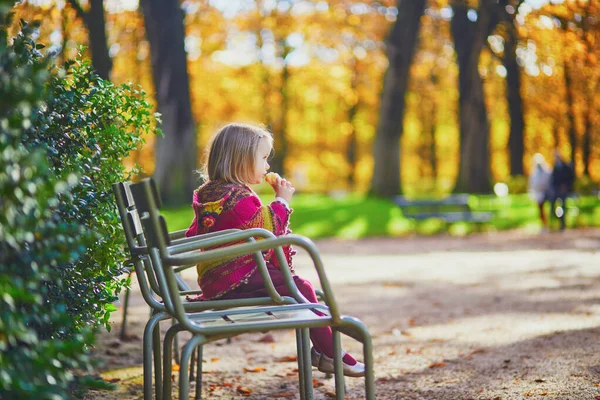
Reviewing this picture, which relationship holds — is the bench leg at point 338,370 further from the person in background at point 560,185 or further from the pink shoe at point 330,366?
the person in background at point 560,185

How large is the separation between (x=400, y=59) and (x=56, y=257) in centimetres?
1960

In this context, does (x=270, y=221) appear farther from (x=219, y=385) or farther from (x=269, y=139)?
(x=219, y=385)

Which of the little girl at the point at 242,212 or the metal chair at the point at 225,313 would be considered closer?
the metal chair at the point at 225,313

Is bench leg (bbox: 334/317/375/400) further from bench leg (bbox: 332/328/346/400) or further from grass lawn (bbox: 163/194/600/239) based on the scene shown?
grass lawn (bbox: 163/194/600/239)

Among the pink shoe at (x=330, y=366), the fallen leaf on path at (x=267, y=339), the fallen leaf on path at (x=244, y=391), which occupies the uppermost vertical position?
the pink shoe at (x=330, y=366)

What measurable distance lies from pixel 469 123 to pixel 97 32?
54.2ft

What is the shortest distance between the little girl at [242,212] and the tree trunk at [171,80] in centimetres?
1436

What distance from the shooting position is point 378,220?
17188 mm

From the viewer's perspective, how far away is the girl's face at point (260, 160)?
371 centimetres

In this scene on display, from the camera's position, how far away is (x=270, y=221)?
11.7 feet

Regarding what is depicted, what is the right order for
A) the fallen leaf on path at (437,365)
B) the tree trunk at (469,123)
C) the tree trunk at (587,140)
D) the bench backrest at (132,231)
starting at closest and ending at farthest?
the bench backrest at (132,231) < the fallen leaf on path at (437,365) < the tree trunk at (469,123) < the tree trunk at (587,140)

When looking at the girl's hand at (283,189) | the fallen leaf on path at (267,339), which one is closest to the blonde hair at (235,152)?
the girl's hand at (283,189)

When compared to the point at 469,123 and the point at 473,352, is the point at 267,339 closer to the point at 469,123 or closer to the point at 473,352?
the point at 473,352

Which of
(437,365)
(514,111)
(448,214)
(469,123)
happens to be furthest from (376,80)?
(437,365)
